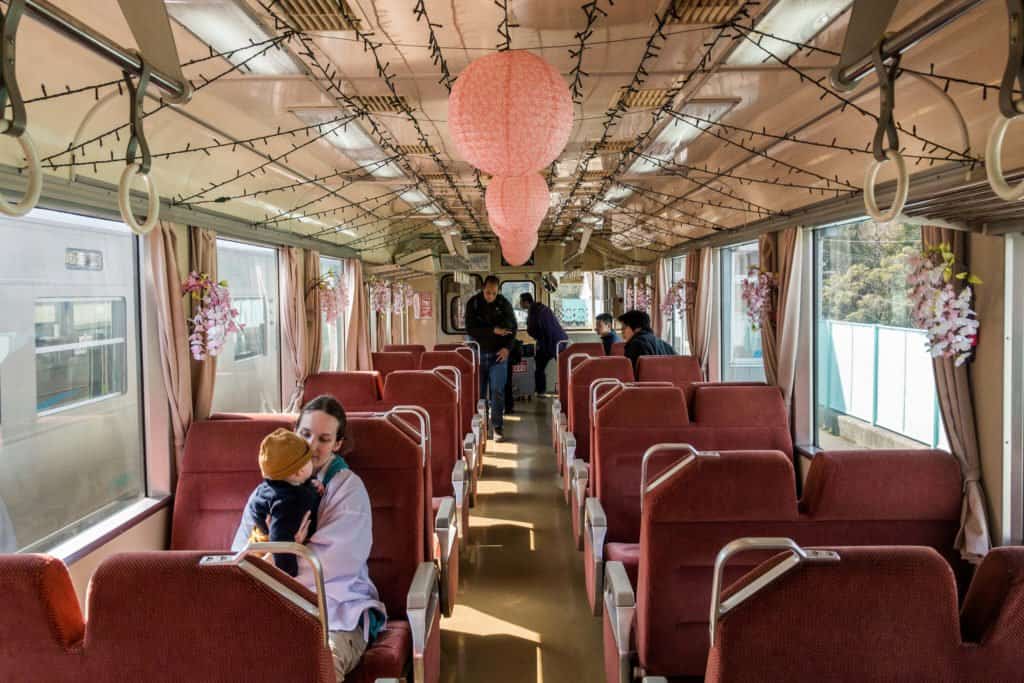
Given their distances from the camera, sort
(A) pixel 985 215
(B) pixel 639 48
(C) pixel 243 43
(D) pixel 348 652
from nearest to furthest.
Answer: (D) pixel 348 652, (A) pixel 985 215, (C) pixel 243 43, (B) pixel 639 48

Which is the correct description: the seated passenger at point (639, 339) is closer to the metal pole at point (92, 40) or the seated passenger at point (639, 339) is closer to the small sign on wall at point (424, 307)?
the metal pole at point (92, 40)

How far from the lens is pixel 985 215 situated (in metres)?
2.94

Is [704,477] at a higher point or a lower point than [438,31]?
lower

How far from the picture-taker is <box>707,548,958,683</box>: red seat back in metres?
1.47

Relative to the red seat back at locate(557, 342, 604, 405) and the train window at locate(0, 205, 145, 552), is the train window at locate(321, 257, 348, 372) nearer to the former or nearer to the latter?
the red seat back at locate(557, 342, 604, 405)

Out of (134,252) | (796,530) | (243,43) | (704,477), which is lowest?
(796,530)

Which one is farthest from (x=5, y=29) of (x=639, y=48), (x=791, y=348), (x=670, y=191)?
(x=670, y=191)

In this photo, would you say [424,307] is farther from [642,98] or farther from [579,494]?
[579,494]

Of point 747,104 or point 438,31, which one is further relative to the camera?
point 747,104

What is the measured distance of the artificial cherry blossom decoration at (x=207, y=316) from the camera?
4.15 meters

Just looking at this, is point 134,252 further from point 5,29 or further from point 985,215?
point 985,215

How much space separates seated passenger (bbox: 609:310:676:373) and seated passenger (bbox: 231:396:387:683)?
4.46 m

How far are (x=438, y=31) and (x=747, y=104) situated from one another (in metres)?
2.09

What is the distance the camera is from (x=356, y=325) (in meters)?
8.55
